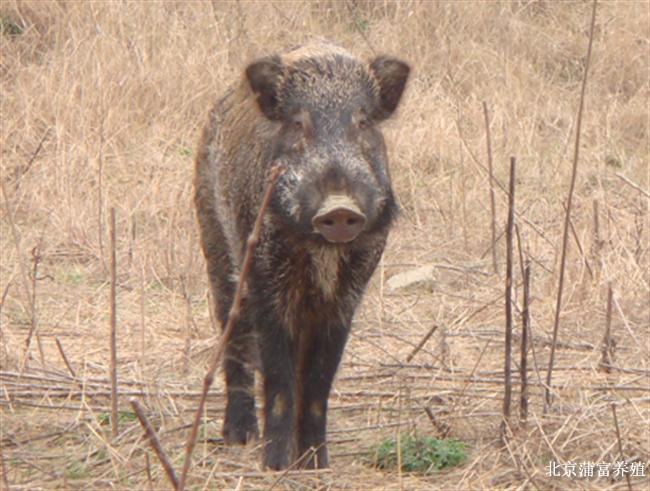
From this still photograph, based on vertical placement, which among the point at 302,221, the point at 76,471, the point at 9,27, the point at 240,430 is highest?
the point at 9,27

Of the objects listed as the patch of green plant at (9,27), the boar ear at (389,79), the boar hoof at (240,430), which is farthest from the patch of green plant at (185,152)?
the boar ear at (389,79)

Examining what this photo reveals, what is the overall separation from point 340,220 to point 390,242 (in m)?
4.06

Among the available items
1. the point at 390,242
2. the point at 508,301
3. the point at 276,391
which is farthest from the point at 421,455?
the point at 390,242

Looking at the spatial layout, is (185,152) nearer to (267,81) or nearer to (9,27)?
(9,27)

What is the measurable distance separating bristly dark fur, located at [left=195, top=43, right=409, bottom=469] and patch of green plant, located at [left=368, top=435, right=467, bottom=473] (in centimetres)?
20

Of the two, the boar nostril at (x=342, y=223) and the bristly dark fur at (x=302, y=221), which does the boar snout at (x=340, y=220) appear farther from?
the bristly dark fur at (x=302, y=221)

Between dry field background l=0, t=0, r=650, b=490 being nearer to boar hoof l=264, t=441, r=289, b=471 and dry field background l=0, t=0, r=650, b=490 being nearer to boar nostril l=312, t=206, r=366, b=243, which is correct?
boar hoof l=264, t=441, r=289, b=471

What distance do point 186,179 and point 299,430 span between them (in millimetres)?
4030

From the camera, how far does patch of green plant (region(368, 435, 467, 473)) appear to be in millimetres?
4641

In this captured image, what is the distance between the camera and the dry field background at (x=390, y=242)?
15.5ft

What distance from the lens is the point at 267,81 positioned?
4.75 m

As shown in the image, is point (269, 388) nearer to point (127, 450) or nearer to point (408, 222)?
point (127, 450)

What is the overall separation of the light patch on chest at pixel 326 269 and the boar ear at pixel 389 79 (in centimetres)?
57

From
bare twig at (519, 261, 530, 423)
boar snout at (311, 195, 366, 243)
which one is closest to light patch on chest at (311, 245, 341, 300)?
boar snout at (311, 195, 366, 243)
